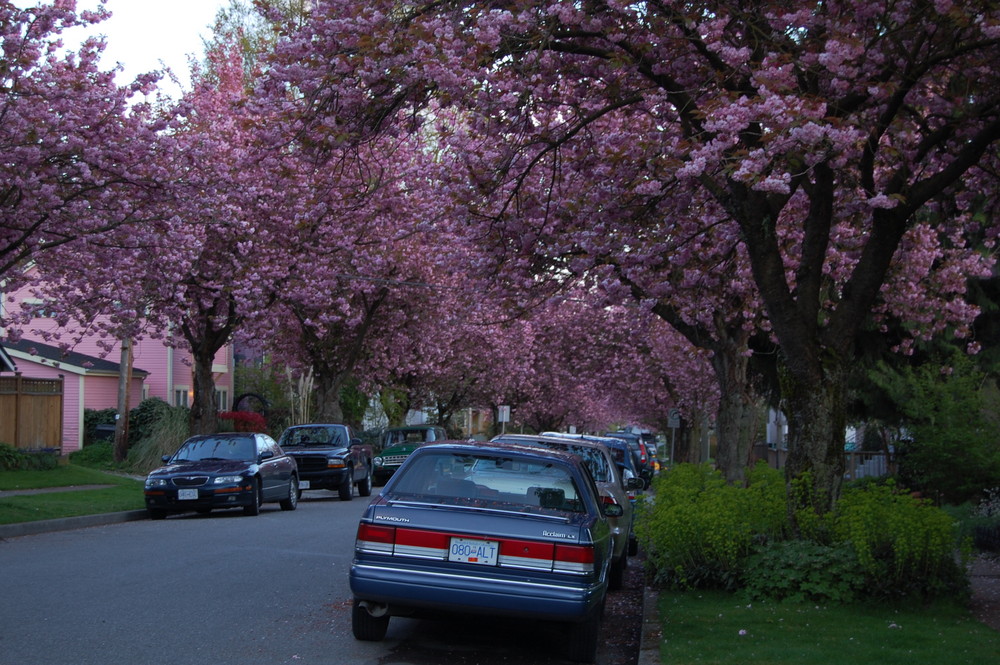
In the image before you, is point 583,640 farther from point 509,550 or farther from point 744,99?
point 744,99

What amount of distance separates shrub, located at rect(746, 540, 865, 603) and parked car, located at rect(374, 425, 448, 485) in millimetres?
22285

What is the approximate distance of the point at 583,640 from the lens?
Result: 8.09 metres

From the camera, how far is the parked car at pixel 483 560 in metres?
7.55

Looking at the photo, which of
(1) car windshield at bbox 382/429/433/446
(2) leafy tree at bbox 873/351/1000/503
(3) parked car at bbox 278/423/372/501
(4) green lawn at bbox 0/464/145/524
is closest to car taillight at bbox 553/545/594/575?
(2) leafy tree at bbox 873/351/1000/503

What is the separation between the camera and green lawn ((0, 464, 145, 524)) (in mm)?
18078

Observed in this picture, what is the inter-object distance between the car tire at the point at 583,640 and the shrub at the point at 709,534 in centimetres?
239

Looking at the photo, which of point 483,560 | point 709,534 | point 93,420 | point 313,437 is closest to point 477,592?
point 483,560

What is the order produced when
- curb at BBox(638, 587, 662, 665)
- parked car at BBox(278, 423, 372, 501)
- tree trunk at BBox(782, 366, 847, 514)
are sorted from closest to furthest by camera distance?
curb at BBox(638, 587, 662, 665)
tree trunk at BBox(782, 366, 847, 514)
parked car at BBox(278, 423, 372, 501)

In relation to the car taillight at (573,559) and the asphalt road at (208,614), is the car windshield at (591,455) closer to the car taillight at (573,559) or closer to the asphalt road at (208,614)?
the asphalt road at (208,614)

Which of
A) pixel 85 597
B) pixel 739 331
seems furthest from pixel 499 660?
pixel 739 331

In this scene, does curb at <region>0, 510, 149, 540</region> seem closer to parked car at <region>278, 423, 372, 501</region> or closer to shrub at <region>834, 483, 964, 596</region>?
parked car at <region>278, 423, 372, 501</region>

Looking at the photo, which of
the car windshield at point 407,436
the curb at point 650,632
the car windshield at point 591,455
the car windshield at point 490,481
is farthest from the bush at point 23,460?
the car windshield at point 490,481

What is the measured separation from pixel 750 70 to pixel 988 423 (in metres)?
8.78

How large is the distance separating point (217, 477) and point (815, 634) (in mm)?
13131
